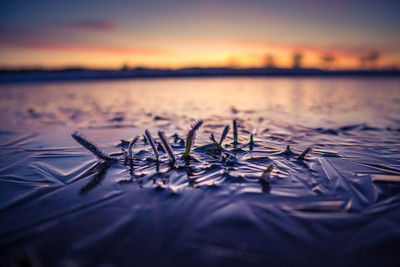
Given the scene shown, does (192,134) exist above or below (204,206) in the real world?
above

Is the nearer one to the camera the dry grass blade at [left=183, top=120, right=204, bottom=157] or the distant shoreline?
the dry grass blade at [left=183, top=120, right=204, bottom=157]

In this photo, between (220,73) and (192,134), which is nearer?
(192,134)

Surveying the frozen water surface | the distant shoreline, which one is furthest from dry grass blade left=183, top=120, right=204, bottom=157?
the distant shoreline

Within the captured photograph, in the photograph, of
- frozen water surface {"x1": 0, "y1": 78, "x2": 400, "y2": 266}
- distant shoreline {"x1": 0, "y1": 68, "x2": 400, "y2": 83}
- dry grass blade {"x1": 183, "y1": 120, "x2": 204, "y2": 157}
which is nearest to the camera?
frozen water surface {"x1": 0, "y1": 78, "x2": 400, "y2": 266}

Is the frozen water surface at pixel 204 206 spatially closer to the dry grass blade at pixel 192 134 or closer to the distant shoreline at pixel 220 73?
the dry grass blade at pixel 192 134

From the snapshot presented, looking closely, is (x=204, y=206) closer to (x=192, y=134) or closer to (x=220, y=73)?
(x=192, y=134)

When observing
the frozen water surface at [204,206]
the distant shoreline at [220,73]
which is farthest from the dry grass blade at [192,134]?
the distant shoreline at [220,73]

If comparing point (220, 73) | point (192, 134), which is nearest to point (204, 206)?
point (192, 134)

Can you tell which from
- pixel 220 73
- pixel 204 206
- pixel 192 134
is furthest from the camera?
pixel 220 73

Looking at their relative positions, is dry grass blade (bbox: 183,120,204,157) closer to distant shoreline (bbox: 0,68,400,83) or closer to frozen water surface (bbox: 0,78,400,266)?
frozen water surface (bbox: 0,78,400,266)

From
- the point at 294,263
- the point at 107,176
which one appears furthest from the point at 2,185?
the point at 294,263

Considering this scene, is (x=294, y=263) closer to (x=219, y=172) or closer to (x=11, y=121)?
(x=219, y=172)
